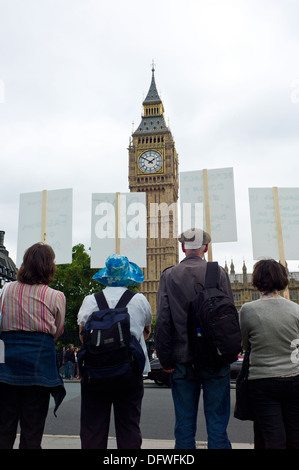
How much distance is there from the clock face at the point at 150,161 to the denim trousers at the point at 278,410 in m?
65.3

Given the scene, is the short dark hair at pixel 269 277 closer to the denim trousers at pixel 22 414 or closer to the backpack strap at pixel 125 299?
the backpack strap at pixel 125 299

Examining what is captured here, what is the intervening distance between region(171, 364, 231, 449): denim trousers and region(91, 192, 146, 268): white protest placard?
4991 millimetres

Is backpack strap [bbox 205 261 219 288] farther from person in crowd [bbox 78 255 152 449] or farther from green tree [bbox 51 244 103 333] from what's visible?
green tree [bbox 51 244 103 333]

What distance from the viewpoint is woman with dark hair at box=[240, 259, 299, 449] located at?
9.97 ft

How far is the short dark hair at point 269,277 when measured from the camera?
3334mm

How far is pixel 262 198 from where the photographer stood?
8305mm

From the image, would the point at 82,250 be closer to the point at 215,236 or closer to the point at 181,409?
the point at 215,236

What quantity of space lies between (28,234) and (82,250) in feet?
87.4

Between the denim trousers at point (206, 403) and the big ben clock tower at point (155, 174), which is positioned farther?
the big ben clock tower at point (155, 174)

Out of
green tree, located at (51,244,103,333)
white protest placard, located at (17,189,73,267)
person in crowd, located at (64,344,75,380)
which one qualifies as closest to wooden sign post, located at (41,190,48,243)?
white protest placard, located at (17,189,73,267)

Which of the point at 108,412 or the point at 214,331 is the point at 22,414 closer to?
the point at 108,412

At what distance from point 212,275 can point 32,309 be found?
141 cm

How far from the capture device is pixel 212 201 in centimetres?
831

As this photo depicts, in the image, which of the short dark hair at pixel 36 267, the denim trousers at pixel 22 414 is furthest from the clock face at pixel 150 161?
the denim trousers at pixel 22 414
